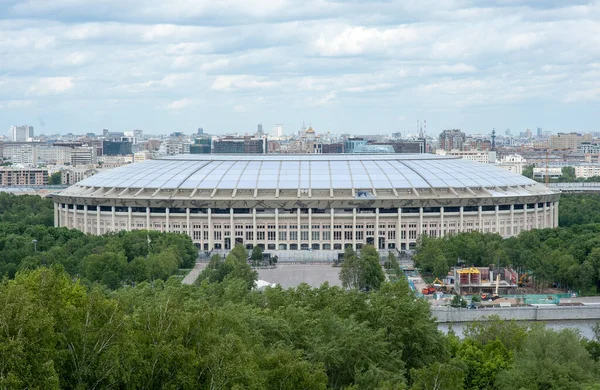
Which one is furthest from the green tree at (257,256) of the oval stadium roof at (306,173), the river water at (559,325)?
the river water at (559,325)

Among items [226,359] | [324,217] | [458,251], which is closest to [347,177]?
[324,217]

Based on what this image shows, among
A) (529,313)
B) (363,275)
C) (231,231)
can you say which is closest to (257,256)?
(231,231)

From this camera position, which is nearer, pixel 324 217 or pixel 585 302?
pixel 585 302

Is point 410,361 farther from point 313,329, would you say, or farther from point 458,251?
point 458,251

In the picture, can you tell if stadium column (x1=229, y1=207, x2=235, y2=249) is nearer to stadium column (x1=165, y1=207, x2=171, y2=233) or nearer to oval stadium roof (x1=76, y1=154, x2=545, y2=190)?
oval stadium roof (x1=76, y1=154, x2=545, y2=190)

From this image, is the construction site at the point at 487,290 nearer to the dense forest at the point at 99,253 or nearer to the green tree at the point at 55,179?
the dense forest at the point at 99,253

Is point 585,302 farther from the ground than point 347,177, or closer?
closer
